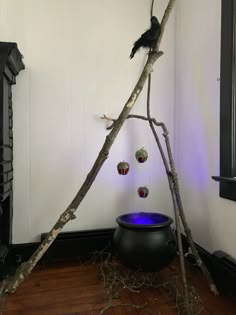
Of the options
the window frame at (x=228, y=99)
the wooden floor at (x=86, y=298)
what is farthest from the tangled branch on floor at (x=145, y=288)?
the window frame at (x=228, y=99)

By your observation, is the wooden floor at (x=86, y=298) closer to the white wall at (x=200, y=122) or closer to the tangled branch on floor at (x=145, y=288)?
the tangled branch on floor at (x=145, y=288)

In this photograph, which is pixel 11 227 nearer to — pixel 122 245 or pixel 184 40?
pixel 122 245

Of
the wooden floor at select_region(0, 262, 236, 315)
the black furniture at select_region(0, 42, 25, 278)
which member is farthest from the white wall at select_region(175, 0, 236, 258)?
the black furniture at select_region(0, 42, 25, 278)

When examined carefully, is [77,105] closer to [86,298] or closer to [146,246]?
[146,246]

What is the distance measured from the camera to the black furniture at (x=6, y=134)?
1269 mm

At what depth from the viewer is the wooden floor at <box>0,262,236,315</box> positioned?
110 cm

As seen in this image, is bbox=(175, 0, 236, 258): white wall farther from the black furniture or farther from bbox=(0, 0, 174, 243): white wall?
the black furniture

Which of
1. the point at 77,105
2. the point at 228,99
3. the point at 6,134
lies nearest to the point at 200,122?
the point at 228,99

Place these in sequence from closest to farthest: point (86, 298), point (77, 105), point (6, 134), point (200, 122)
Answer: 1. point (86, 298)
2. point (6, 134)
3. point (200, 122)
4. point (77, 105)

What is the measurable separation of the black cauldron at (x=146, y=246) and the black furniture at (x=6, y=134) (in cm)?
60

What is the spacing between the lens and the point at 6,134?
138 centimetres

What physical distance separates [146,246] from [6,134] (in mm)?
894

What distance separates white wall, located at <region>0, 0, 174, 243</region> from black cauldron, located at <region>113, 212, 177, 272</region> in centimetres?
41

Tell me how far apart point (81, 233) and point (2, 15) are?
1.35 meters
